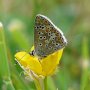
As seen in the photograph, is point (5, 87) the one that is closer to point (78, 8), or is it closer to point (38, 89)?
point (38, 89)

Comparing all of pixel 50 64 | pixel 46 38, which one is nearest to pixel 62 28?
pixel 46 38

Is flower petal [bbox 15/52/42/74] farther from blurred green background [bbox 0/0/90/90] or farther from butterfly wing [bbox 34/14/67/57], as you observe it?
blurred green background [bbox 0/0/90/90]

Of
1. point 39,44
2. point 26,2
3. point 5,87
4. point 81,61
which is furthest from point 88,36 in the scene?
point 5,87

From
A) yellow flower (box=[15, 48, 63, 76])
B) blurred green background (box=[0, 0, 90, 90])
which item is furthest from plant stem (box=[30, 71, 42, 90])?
blurred green background (box=[0, 0, 90, 90])

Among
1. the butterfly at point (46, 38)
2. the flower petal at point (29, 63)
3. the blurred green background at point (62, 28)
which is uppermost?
the butterfly at point (46, 38)

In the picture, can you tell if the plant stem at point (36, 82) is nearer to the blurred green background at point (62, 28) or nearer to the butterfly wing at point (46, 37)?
the butterfly wing at point (46, 37)

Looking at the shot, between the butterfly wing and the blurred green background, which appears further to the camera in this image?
the blurred green background

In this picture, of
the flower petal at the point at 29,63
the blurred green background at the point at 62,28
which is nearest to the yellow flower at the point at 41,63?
the flower petal at the point at 29,63
